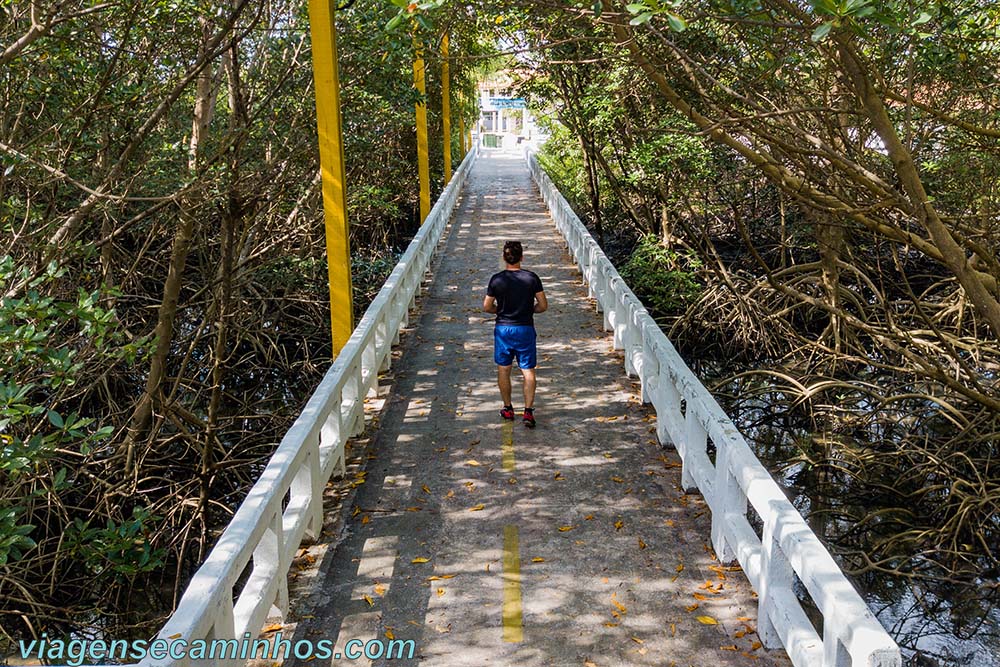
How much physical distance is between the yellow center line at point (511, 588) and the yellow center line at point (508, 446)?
136cm

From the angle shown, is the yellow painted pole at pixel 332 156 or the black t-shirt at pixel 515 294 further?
the black t-shirt at pixel 515 294

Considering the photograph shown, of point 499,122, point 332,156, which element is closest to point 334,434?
point 332,156

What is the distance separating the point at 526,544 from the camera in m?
7.09

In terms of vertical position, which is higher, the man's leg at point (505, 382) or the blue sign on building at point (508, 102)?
the blue sign on building at point (508, 102)

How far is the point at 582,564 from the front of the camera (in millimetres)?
6758

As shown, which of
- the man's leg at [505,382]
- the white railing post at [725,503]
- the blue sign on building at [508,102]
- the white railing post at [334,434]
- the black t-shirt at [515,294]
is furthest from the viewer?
the blue sign on building at [508,102]

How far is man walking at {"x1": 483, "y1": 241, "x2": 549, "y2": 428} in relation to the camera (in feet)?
30.8

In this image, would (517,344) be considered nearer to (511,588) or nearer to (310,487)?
(310,487)

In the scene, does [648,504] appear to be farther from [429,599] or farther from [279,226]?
[279,226]

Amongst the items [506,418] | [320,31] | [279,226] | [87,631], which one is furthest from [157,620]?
[279,226]

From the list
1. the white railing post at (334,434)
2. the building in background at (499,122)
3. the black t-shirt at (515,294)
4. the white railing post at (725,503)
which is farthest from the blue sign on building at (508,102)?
the white railing post at (725,503)

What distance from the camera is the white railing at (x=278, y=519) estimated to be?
179 inches

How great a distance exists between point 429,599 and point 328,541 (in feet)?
4.05

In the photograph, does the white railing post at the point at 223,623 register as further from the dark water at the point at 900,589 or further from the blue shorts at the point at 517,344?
the dark water at the point at 900,589
